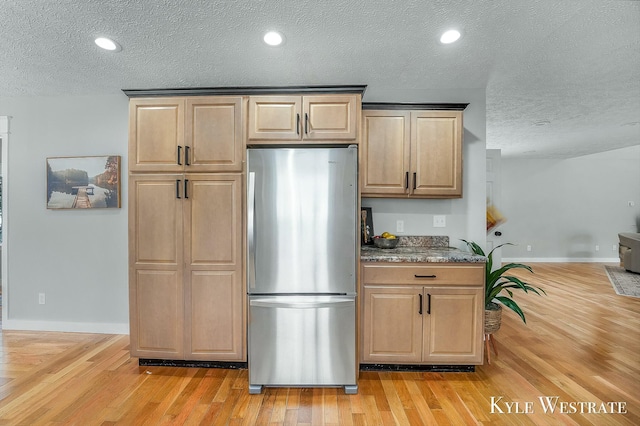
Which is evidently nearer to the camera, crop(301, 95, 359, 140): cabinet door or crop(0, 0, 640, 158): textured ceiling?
crop(0, 0, 640, 158): textured ceiling

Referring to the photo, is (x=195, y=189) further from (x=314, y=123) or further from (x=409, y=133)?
(x=409, y=133)

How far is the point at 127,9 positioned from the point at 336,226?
1796 mm

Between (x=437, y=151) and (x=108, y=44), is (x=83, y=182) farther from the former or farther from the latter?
(x=437, y=151)

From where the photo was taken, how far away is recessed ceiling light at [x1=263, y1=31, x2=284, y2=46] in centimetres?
202

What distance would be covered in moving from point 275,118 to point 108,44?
122 cm

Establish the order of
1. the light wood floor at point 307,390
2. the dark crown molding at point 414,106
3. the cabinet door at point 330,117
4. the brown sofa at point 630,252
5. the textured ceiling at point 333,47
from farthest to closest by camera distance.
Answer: the brown sofa at point 630,252
the dark crown molding at point 414,106
the cabinet door at point 330,117
the light wood floor at point 307,390
the textured ceiling at point 333,47

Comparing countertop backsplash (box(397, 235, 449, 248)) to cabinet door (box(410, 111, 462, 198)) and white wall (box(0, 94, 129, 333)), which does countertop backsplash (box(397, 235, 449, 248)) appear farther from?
white wall (box(0, 94, 129, 333))

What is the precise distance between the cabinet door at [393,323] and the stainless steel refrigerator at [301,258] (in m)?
0.24

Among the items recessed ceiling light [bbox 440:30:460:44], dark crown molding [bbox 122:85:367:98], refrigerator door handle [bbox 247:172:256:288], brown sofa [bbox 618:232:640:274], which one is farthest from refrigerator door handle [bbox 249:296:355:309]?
brown sofa [bbox 618:232:640:274]

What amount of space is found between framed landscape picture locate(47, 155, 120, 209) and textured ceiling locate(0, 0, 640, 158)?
0.68 metres

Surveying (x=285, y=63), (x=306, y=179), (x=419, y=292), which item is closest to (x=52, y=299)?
(x=306, y=179)

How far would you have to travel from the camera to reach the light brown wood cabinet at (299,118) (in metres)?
2.35

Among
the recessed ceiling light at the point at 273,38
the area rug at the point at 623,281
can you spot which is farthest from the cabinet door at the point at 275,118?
the area rug at the point at 623,281

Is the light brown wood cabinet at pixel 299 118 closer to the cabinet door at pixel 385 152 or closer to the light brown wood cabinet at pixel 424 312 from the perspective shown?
the cabinet door at pixel 385 152
